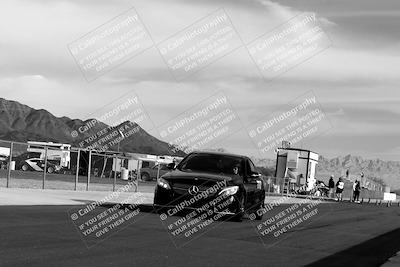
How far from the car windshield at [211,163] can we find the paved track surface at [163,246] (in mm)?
1631

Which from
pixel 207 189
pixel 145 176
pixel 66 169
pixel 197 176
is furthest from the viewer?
pixel 66 169

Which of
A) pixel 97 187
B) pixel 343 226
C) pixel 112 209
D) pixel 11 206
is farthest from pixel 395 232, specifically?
pixel 97 187

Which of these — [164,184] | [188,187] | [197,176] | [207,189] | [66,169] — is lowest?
[66,169]

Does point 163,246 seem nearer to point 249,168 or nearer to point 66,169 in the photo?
point 249,168

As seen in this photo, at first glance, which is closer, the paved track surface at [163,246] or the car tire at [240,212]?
the paved track surface at [163,246]

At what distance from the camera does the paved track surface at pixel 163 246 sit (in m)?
8.14

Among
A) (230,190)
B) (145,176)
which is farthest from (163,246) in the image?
(145,176)

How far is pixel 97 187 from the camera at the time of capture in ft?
89.1

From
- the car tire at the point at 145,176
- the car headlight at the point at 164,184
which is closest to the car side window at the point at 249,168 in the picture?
the car headlight at the point at 164,184

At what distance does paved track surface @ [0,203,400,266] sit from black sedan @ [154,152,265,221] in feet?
1.48

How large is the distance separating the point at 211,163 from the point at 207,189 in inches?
60.2

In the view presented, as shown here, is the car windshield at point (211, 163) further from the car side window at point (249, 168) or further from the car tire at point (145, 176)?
the car tire at point (145, 176)

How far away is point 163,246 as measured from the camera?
9.70 meters

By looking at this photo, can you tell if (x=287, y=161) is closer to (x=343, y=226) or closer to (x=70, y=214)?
(x=343, y=226)
